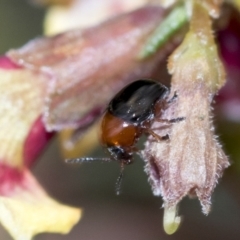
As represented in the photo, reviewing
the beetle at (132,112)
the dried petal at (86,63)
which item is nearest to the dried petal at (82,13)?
the dried petal at (86,63)

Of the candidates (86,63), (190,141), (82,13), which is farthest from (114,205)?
(190,141)

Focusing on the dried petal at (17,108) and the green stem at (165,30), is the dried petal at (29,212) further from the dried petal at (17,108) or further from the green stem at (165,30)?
the green stem at (165,30)

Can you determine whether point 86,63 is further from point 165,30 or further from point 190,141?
point 190,141

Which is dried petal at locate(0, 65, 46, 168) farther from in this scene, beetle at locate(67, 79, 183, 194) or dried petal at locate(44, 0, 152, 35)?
dried petal at locate(44, 0, 152, 35)

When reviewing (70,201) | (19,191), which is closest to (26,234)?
(19,191)

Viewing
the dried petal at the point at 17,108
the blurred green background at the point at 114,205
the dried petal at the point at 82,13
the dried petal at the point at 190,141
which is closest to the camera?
the dried petal at the point at 190,141
